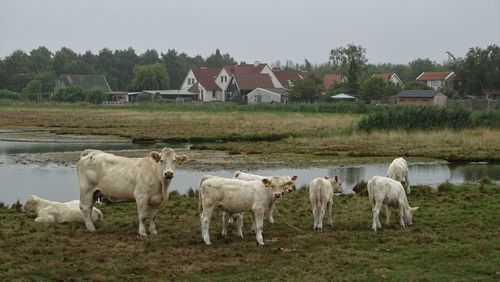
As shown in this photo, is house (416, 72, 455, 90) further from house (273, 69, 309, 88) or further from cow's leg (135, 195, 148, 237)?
cow's leg (135, 195, 148, 237)

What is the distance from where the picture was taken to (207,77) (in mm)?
129750

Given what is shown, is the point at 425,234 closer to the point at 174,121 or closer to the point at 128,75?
the point at 174,121

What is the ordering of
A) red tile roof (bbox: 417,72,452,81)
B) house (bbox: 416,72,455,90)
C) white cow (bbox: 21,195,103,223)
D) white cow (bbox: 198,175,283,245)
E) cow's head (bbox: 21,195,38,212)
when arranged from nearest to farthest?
white cow (bbox: 198,175,283,245) → white cow (bbox: 21,195,103,223) → cow's head (bbox: 21,195,38,212) → house (bbox: 416,72,455,90) → red tile roof (bbox: 417,72,452,81)

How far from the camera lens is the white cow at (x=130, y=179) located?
16234 millimetres

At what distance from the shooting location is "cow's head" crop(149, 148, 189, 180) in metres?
16.0

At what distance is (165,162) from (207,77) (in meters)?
114

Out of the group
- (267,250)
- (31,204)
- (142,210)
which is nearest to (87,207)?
(142,210)

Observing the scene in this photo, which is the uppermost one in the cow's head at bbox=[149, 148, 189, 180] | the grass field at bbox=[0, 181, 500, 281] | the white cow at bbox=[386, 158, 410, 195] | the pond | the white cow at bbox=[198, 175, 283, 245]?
the cow's head at bbox=[149, 148, 189, 180]

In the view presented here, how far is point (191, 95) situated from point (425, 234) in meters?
117

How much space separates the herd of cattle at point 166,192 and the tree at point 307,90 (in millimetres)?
89091

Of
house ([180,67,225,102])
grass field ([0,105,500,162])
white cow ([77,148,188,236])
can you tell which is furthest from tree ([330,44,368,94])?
white cow ([77,148,188,236])

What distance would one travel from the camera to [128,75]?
16338 cm

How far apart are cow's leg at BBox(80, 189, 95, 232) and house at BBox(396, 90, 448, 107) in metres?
79.4

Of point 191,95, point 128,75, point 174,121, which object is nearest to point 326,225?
point 174,121
